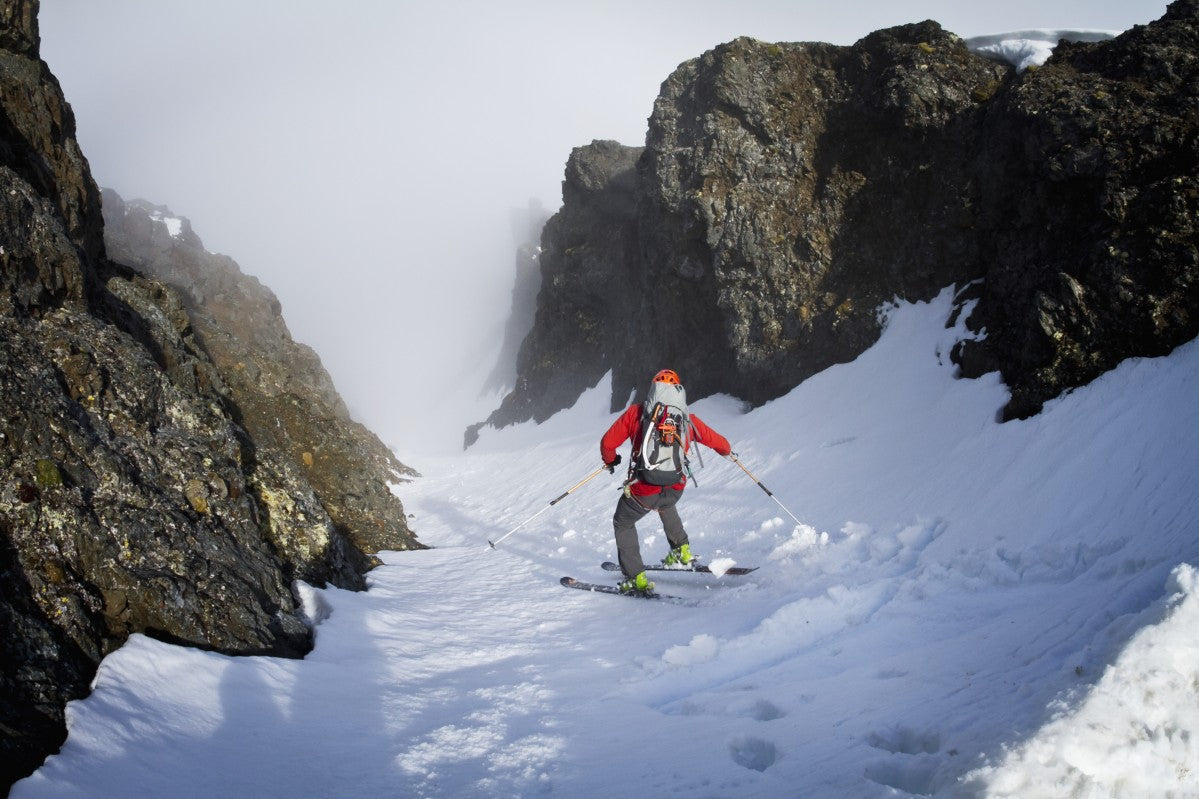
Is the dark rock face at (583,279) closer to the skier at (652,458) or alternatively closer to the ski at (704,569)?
the ski at (704,569)

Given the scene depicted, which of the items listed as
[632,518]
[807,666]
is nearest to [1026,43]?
[632,518]

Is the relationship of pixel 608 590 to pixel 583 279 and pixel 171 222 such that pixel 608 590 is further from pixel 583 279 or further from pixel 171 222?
pixel 171 222

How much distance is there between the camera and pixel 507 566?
12367 millimetres

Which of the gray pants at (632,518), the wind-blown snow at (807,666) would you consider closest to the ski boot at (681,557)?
the wind-blown snow at (807,666)

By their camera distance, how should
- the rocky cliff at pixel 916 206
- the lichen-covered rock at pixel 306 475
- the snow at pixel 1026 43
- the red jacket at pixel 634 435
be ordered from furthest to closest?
the snow at pixel 1026 43
the rocky cliff at pixel 916 206
the lichen-covered rock at pixel 306 475
the red jacket at pixel 634 435

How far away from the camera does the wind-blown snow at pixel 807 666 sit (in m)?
3.70

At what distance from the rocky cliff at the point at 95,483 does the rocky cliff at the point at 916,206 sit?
39.7 feet

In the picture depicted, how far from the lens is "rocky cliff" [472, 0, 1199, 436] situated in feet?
35.6

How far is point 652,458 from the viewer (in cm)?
905

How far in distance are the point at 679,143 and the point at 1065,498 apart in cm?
2134

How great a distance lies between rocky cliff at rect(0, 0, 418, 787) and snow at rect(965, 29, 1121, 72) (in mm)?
21048

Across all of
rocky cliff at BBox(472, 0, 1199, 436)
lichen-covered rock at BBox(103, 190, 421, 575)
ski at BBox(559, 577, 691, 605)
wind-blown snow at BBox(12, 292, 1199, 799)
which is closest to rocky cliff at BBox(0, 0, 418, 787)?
lichen-covered rock at BBox(103, 190, 421, 575)

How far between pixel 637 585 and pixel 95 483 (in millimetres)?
6540

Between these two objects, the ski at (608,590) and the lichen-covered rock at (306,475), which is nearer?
the ski at (608,590)
